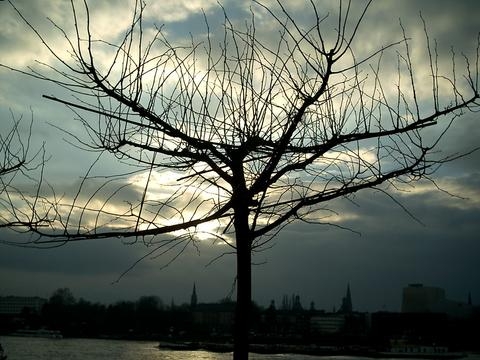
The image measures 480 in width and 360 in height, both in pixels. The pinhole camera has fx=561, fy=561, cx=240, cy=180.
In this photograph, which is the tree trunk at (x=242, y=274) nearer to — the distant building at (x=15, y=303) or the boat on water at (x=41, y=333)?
the boat on water at (x=41, y=333)

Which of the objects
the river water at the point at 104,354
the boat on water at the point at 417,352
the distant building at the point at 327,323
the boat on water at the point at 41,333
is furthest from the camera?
the distant building at the point at 327,323

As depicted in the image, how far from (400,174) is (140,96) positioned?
1.56 m

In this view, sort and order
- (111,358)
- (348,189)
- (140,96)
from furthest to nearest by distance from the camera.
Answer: (111,358) → (348,189) → (140,96)

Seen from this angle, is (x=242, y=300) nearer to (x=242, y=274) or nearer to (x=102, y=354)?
(x=242, y=274)

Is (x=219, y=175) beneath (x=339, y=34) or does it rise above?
beneath

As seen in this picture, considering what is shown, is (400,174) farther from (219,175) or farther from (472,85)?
(219,175)

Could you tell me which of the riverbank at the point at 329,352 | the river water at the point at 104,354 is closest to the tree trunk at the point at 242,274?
the river water at the point at 104,354

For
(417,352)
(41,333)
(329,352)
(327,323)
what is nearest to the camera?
(329,352)

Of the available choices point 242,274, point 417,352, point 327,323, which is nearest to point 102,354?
point 417,352

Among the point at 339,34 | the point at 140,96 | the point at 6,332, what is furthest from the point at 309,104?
the point at 6,332

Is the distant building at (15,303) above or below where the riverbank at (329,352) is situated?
above

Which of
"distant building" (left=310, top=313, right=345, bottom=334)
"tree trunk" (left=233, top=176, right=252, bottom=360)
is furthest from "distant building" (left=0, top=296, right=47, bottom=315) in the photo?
"tree trunk" (left=233, top=176, right=252, bottom=360)

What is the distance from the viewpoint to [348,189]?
317 cm

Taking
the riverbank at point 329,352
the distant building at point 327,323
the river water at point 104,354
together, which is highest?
the distant building at point 327,323
